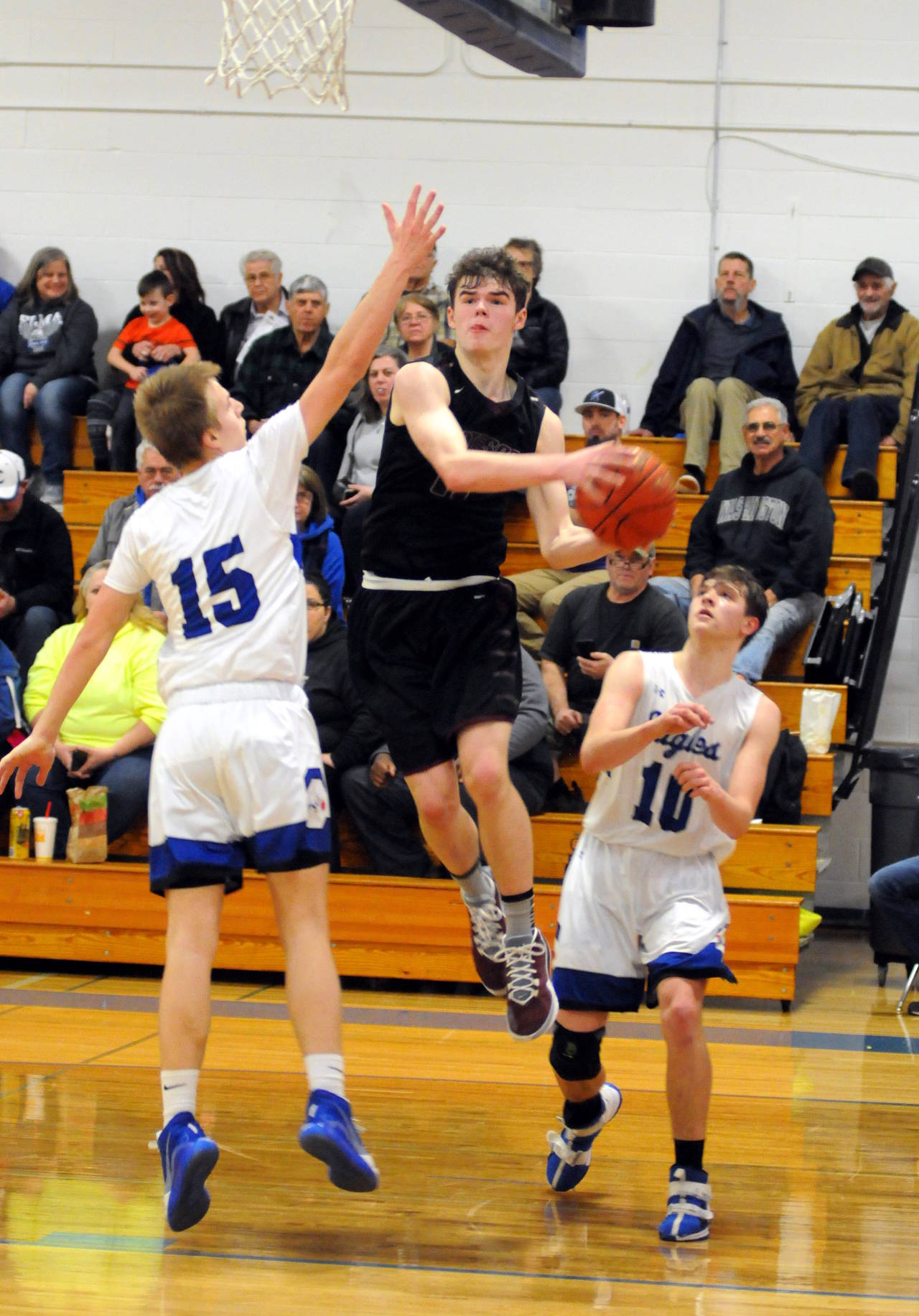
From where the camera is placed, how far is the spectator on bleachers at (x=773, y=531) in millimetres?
7414

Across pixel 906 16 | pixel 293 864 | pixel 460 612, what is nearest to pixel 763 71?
pixel 906 16

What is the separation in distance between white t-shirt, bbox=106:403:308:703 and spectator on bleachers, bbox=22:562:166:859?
316 cm

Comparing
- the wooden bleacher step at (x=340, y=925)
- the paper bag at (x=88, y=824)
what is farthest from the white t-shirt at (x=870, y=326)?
the paper bag at (x=88, y=824)

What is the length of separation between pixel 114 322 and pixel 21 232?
929mm

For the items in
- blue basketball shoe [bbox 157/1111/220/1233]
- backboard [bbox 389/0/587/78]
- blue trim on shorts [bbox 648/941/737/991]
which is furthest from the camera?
backboard [bbox 389/0/587/78]

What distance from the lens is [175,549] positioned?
3.26 m

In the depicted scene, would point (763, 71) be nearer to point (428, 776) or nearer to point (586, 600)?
point (586, 600)

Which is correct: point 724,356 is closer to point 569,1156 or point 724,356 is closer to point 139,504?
point 139,504

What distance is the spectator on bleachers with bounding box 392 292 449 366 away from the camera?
7.93 metres

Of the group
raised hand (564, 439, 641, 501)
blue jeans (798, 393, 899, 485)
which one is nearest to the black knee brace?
raised hand (564, 439, 641, 501)

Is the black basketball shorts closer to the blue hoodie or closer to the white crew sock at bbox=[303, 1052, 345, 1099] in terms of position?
the white crew sock at bbox=[303, 1052, 345, 1099]

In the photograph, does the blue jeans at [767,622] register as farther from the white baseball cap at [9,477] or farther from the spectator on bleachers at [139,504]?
the white baseball cap at [9,477]

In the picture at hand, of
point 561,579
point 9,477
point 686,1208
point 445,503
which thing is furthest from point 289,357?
point 686,1208

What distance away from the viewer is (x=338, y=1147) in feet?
9.88
